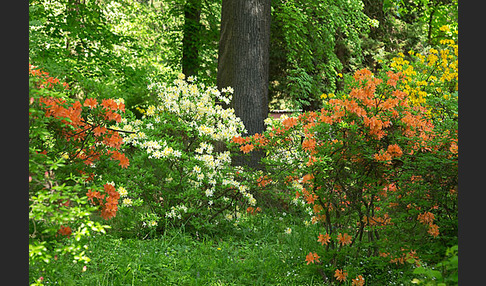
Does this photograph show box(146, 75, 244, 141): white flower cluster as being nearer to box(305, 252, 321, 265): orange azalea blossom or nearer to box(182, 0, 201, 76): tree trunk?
box(305, 252, 321, 265): orange azalea blossom

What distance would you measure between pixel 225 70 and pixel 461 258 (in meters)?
5.39

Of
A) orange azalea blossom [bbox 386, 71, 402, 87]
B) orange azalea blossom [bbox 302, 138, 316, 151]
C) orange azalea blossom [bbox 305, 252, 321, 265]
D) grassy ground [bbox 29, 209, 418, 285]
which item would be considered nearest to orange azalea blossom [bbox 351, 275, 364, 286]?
grassy ground [bbox 29, 209, 418, 285]

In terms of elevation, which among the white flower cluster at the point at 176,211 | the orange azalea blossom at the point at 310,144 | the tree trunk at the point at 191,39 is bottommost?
the white flower cluster at the point at 176,211

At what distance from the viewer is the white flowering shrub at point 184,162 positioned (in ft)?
16.5

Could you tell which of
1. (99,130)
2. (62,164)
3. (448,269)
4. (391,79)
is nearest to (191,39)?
(391,79)

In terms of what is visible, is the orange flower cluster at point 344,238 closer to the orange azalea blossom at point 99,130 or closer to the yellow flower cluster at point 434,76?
the orange azalea blossom at point 99,130

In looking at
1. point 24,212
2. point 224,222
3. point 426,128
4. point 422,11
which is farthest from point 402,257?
point 422,11

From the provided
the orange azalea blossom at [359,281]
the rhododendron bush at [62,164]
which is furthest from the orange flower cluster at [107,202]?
the orange azalea blossom at [359,281]

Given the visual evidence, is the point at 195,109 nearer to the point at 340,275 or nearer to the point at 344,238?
the point at 344,238

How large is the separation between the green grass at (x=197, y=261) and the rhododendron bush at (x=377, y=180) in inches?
18.2

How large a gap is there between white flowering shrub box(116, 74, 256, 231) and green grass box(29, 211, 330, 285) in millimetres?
292

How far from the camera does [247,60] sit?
6797 mm

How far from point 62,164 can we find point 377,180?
2.50 m

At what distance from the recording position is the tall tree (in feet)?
22.1
